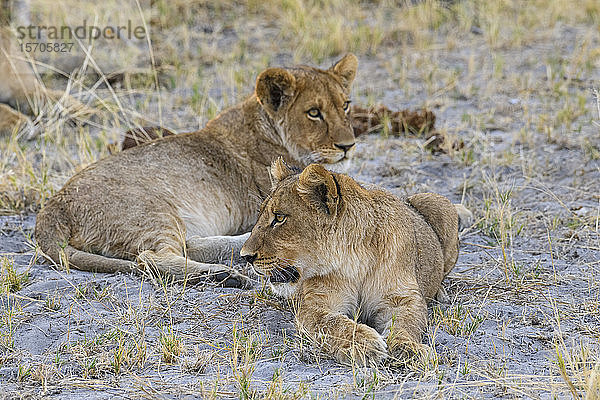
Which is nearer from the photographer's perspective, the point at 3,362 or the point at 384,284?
the point at 3,362

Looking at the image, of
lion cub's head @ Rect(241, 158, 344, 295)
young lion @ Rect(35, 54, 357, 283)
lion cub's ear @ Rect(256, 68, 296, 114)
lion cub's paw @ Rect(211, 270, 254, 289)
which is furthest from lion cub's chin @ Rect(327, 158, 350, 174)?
lion cub's head @ Rect(241, 158, 344, 295)

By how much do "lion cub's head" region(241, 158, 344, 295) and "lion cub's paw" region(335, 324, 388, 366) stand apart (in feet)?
1.42

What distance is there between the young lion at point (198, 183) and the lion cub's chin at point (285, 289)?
23.9 inches

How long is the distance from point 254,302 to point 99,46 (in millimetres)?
6758

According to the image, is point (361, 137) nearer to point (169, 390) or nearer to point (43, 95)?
point (43, 95)

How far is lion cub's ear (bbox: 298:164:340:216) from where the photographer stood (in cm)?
364

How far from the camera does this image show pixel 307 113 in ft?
17.5

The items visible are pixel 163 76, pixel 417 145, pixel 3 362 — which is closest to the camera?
pixel 3 362

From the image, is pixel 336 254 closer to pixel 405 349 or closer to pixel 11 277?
pixel 405 349

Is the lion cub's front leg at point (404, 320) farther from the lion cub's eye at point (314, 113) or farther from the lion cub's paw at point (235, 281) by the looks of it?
the lion cub's eye at point (314, 113)

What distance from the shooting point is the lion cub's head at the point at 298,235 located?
3762mm

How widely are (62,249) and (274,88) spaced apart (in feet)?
5.42

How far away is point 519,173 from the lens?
6.40 metres

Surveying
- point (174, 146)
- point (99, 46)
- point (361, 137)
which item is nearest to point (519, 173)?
point (361, 137)
